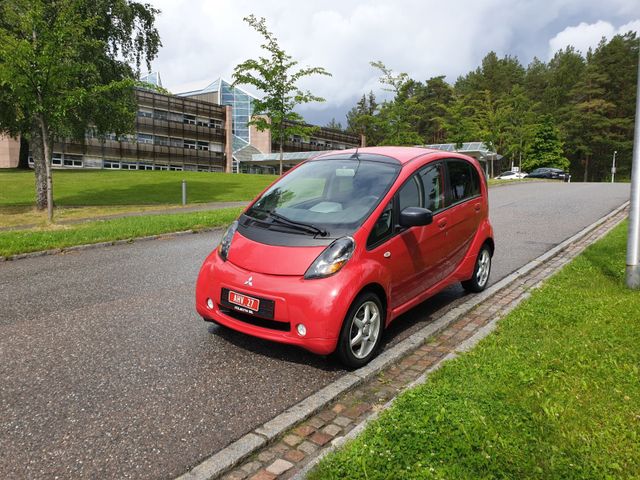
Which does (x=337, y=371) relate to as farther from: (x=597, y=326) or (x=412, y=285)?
(x=597, y=326)

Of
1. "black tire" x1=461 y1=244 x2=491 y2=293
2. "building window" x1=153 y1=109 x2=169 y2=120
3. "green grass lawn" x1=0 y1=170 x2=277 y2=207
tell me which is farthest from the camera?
"building window" x1=153 y1=109 x2=169 y2=120

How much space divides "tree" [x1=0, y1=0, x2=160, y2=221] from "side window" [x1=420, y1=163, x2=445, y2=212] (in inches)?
428

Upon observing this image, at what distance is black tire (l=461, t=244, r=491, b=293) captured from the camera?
609 cm

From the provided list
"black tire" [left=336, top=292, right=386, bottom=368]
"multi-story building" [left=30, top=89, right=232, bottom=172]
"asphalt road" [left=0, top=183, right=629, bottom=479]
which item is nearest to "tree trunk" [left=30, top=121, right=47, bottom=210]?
"asphalt road" [left=0, top=183, right=629, bottom=479]

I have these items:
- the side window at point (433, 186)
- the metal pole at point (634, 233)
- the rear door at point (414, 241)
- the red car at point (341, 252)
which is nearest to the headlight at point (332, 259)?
the red car at point (341, 252)

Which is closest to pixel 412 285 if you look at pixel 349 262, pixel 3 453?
pixel 349 262

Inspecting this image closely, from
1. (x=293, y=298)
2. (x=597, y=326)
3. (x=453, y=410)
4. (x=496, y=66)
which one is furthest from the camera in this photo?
(x=496, y=66)

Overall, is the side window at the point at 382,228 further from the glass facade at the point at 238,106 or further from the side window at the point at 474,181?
the glass facade at the point at 238,106

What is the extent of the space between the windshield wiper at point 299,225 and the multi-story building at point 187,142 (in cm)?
4746

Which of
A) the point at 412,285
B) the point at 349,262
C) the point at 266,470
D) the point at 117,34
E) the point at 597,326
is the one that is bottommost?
the point at 266,470

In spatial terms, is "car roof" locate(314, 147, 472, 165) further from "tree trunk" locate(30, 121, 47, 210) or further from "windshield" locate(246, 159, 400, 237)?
"tree trunk" locate(30, 121, 47, 210)

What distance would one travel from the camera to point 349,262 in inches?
150

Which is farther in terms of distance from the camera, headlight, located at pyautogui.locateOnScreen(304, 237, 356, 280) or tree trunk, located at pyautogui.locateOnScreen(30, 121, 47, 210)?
tree trunk, located at pyautogui.locateOnScreen(30, 121, 47, 210)

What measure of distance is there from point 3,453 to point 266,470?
5.03 ft
